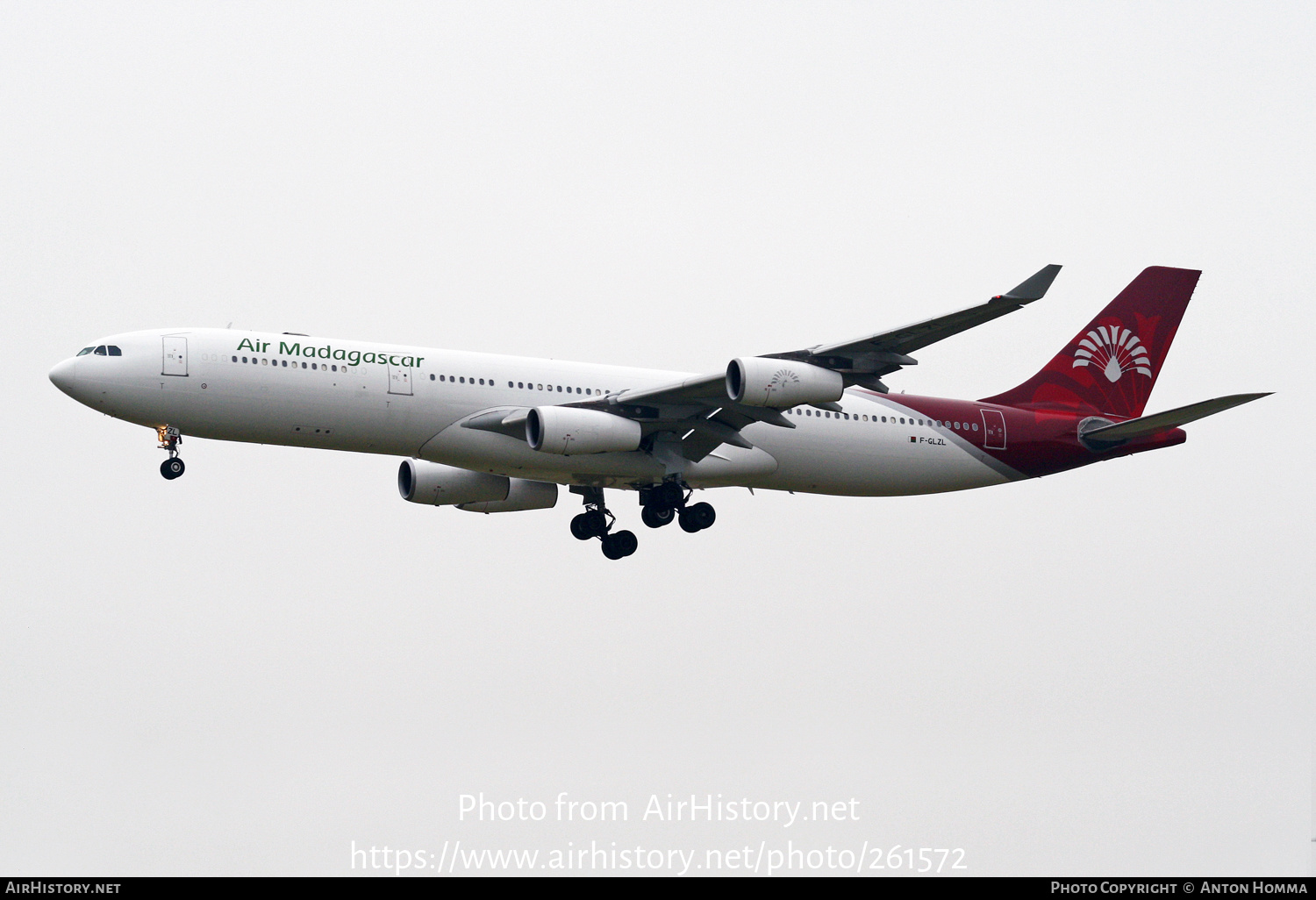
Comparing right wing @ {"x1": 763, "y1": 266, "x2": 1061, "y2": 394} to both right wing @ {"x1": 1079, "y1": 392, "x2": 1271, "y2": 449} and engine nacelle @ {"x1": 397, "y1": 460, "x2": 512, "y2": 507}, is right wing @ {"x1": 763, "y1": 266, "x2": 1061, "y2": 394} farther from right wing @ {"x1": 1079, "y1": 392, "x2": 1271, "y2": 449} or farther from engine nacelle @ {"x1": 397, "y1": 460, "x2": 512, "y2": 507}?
engine nacelle @ {"x1": 397, "y1": 460, "x2": 512, "y2": 507}

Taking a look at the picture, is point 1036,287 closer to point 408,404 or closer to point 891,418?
point 891,418

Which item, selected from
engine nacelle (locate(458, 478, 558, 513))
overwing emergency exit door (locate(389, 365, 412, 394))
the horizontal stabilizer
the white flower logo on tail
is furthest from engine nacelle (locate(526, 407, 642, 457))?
the white flower logo on tail

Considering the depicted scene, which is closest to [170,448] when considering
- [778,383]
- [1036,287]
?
[778,383]

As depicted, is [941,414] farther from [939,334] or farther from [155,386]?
[155,386]

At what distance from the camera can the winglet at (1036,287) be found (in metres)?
31.7

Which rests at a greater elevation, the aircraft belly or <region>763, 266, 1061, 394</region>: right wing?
<region>763, 266, 1061, 394</region>: right wing

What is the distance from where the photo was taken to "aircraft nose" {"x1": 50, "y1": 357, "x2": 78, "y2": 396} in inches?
1406

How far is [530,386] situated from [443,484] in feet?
18.6

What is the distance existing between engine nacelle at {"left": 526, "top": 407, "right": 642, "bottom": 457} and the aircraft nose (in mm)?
10319

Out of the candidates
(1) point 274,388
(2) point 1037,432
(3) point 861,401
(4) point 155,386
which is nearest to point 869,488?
(3) point 861,401

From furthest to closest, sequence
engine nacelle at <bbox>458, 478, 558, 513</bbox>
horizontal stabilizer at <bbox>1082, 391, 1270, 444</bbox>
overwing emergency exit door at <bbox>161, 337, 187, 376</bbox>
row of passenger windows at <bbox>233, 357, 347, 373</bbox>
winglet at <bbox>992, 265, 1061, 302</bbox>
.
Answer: engine nacelle at <bbox>458, 478, 558, 513</bbox> < horizontal stabilizer at <bbox>1082, 391, 1270, 444</bbox> < row of passenger windows at <bbox>233, 357, 347, 373</bbox> < overwing emergency exit door at <bbox>161, 337, 187, 376</bbox> < winglet at <bbox>992, 265, 1061, 302</bbox>

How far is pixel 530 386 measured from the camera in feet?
127

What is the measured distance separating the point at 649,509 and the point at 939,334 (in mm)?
9874

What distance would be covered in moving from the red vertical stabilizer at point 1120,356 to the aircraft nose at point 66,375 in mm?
24426
